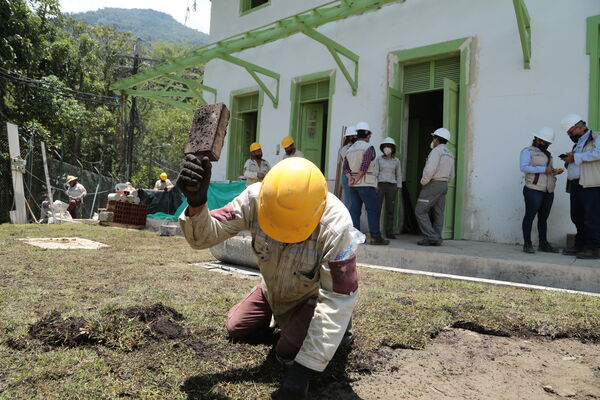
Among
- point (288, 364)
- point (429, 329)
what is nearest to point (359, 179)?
point (429, 329)

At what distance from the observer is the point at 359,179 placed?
625cm

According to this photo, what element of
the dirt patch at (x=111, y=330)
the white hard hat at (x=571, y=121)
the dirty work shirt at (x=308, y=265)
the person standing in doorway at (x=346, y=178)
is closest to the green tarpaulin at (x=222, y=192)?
the person standing in doorway at (x=346, y=178)

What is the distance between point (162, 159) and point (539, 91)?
3161 cm

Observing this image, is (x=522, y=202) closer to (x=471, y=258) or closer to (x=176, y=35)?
(x=471, y=258)

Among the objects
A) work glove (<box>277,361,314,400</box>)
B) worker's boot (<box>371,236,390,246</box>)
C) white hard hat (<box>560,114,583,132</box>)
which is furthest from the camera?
worker's boot (<box>371,236,390,246</box>)

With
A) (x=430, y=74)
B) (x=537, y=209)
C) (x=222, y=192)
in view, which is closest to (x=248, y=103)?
(x=222, y=192)

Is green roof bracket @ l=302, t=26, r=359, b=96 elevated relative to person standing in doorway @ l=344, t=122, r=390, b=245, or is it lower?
elevated

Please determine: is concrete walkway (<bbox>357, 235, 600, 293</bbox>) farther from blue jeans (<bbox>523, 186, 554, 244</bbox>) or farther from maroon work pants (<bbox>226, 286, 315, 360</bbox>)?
maroon work pants (<bbox>226, 286, 315, 360</bbox>)

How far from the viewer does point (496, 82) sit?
663cm

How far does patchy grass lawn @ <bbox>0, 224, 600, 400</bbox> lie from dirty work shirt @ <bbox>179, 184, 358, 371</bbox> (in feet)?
1.15

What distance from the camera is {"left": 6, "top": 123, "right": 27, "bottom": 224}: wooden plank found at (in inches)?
435

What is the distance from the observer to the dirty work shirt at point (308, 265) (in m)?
1.91

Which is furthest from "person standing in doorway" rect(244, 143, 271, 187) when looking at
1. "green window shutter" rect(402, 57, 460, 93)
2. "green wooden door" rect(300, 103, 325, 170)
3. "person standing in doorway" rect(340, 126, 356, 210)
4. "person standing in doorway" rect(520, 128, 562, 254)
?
"person standing in doorway" rect(520, 128, 562, 254)

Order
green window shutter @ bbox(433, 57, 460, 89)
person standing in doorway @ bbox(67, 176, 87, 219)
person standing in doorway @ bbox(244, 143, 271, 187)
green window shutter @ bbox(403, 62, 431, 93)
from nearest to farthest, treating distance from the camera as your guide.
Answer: green window shutter @ bbox(433, 57, 460, 89) → green window shutter @ bbox(403, 62, 431, 93) → person standing in doorway @ bbox(244, 143, 271, 187) → person standing in doorway @ bbox(67, 176, 87, 219)
